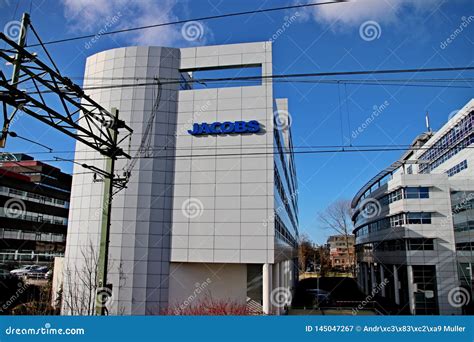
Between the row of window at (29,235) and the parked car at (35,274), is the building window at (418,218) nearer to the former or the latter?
the parked car at (35,274)

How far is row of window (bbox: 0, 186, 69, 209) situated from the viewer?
30.9 m

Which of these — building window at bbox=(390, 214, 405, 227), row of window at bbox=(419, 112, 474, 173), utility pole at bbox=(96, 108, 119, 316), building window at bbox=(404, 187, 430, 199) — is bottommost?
utility pole at bbox=(96, 108, 119, 316)

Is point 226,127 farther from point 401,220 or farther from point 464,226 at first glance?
point 464,226

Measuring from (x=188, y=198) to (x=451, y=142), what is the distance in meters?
26.3

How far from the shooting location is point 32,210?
34250 mm

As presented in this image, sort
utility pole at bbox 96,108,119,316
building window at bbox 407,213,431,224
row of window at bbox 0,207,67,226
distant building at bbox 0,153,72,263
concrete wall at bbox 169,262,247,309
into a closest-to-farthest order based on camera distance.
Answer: utility pole at bbox 96,108,119,316
concrete wall at bbox 169,262,247,309
building window at bbox 407,213,431,224
row of window at bbox 0,207,67,226
distant building at bbox 0,153,72,263

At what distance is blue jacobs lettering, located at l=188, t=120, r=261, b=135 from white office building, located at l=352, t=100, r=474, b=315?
603 inches

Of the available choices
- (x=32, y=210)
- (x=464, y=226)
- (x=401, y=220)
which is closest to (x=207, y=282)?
(x=401, y=220)

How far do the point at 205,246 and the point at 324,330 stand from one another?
1004 cm

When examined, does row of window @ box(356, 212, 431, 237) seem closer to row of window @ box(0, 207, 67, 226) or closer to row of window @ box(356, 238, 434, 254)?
row of window @ box(356, 238, 434, 254)

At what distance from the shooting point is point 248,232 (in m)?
14.0

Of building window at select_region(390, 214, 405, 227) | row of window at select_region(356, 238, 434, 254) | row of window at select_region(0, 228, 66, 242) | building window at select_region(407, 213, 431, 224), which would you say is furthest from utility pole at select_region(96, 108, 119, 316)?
row of window at select_region(0, 228, 66, 242)

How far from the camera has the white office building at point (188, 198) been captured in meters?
14.2

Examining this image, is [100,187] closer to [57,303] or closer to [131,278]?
[131,278]
